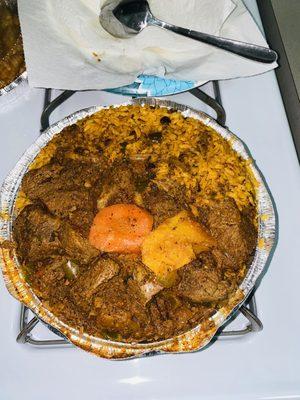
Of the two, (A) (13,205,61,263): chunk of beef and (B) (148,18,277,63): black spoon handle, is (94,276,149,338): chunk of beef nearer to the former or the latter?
(A) (13,205,61,263): chunk of beef

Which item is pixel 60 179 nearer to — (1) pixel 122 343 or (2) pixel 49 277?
(2) pixel 49 277

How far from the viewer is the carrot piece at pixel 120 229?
49.9 inches

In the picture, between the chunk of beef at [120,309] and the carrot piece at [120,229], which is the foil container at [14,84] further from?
the chunk of beef at [120,309]

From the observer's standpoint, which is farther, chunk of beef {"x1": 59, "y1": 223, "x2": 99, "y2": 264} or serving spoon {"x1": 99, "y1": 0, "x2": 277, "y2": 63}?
serving spoon {"x1": 99, "y1": 0, "x2": 277, "y2": 63}

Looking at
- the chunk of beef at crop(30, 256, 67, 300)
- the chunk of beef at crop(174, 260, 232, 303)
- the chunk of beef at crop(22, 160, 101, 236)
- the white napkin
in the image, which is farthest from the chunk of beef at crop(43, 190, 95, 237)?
the white napkin

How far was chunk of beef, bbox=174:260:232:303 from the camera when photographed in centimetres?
124

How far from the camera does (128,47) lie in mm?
1731

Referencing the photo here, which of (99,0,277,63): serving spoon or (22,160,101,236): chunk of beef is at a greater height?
(99,0,277,63): serving spoon

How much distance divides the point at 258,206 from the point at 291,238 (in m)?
0.26

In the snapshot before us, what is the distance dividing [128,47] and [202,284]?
0.98m

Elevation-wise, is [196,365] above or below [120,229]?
below

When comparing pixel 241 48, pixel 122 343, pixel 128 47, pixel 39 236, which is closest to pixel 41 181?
pixel 39 236

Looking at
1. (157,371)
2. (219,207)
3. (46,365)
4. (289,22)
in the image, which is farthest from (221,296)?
(289,22)

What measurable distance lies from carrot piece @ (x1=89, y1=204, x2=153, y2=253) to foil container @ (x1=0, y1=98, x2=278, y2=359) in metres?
0.25
